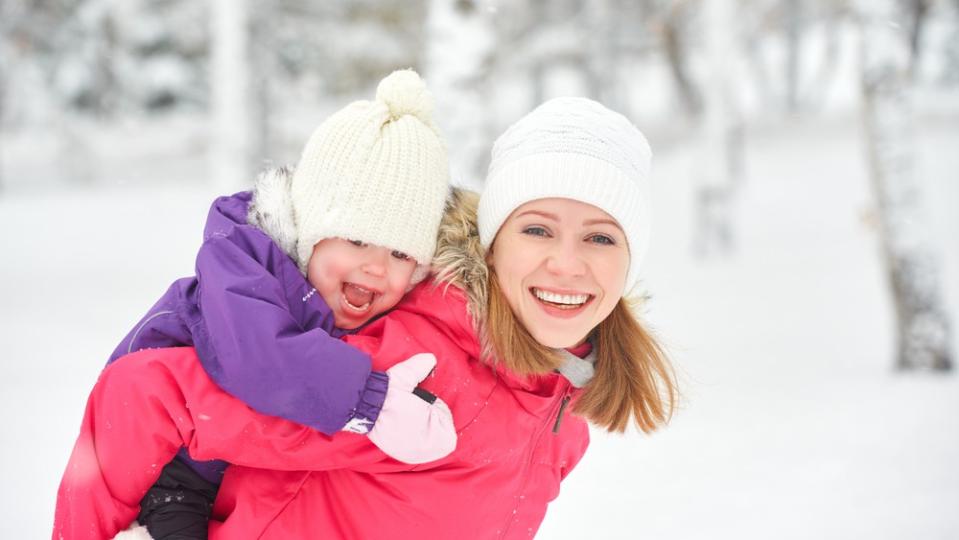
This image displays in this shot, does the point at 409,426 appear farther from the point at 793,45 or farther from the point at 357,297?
the point at 793,45

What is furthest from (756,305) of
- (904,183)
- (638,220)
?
(638,220)

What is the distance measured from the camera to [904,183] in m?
6.61

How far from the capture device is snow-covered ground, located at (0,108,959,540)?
4336 mm

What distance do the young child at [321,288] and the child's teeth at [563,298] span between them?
32 cm

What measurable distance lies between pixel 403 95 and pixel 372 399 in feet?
2.67

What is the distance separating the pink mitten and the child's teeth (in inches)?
15.1

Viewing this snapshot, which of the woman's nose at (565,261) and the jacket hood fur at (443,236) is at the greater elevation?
the woman's nose at (565,261)

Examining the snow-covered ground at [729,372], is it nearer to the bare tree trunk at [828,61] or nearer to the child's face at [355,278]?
the child's face at [355,278]

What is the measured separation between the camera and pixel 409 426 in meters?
1.87

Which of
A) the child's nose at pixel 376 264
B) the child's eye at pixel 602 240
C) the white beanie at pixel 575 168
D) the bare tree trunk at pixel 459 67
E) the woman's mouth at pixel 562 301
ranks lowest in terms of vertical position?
the child's nose at pixel 376 264

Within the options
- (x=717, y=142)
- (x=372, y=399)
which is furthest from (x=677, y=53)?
(x=372, y=399)

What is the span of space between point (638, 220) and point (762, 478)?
10.6 feet

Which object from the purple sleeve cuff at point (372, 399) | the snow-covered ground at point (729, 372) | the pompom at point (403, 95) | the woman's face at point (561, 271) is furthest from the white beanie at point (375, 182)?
the snow-covered ground at point (729, 372)

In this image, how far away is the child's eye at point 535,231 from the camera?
7.04ft
